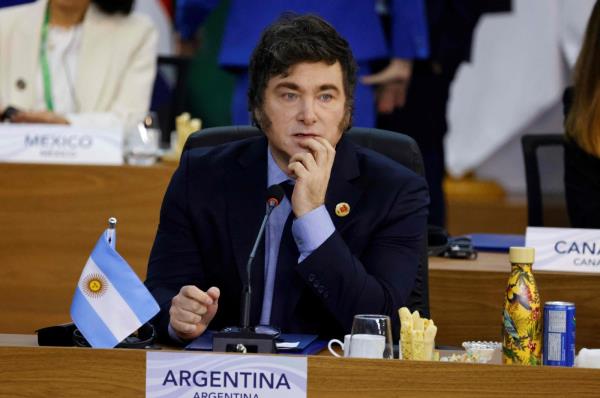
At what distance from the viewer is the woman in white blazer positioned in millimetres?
5668

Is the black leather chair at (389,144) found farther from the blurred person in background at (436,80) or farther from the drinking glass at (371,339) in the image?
the blurred person in background at (436,80)

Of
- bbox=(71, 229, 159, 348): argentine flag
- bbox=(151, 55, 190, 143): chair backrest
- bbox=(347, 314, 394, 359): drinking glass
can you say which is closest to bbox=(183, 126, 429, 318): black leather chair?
bbox=(347, 314, 394, 359): drinking glass

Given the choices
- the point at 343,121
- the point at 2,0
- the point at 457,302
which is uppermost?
the point at 2,0

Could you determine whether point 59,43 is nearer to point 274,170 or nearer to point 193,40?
point 193,40

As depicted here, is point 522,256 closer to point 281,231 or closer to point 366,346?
point 366,346

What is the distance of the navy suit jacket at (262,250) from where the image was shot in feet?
10.3

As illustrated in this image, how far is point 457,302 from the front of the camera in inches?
158

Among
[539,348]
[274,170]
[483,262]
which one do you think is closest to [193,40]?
[483,262]

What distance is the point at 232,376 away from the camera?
2.45 metres

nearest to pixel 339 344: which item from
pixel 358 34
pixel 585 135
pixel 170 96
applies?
pixel 585 135

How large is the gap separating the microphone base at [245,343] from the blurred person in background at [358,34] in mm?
2824

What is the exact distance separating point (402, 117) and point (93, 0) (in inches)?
57.3

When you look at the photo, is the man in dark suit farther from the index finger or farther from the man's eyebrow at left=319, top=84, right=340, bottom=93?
the index finger

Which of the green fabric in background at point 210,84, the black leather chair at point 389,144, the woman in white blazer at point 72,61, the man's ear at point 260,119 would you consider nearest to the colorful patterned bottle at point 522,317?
the black leather chair at point 389,144
